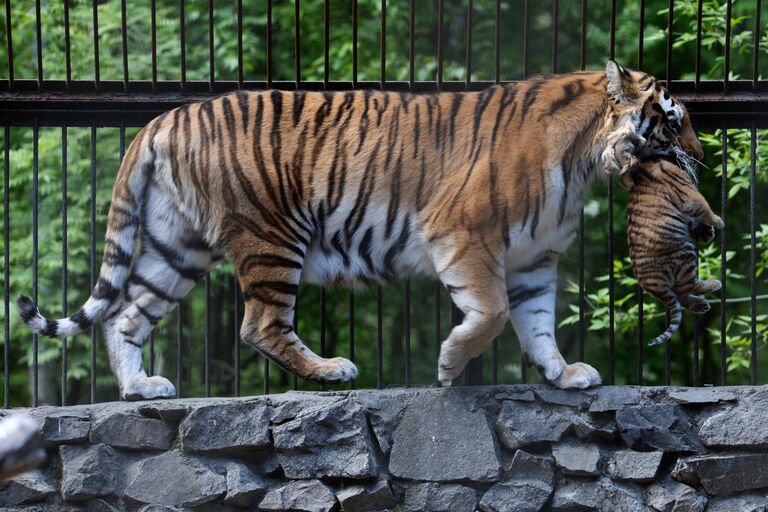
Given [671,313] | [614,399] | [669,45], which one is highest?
[669,45]

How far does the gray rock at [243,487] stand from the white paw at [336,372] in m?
0.47

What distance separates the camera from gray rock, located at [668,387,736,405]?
4.42 m

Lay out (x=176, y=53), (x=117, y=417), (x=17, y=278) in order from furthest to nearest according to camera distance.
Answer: (x=176, y=53)
(x=17, y=278)
(x=117, y=417)

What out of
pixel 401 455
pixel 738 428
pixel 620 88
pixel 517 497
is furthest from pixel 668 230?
pixel 401 455

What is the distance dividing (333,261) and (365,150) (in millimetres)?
471

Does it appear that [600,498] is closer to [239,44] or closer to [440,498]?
[440,498]

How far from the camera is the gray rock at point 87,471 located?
4.29 meters

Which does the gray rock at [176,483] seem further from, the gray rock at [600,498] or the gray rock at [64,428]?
the gray rock at [600,498]

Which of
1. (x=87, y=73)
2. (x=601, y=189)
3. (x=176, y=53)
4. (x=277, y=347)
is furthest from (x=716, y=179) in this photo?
(x=277, y=347)

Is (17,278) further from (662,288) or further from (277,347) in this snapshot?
(662,288)

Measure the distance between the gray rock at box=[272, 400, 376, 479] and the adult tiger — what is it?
0.76 feet

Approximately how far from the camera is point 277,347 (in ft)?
14.8

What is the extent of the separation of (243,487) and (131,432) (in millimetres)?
484

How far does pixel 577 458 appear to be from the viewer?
14.4 feet
